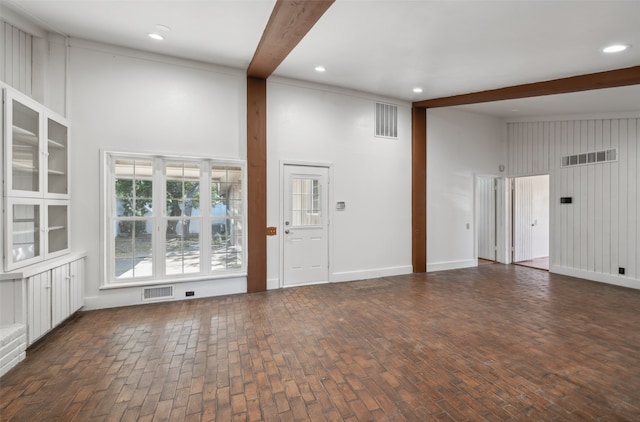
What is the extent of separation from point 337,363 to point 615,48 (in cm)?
482

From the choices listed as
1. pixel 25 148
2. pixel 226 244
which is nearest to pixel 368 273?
pixel 226 244

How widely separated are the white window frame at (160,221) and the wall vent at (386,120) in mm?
2755

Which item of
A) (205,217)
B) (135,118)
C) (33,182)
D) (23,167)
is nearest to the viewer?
(23,167)

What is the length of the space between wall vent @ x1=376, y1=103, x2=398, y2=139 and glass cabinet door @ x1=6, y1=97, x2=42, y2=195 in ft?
16.1

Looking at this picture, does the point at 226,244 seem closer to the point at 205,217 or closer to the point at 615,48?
the point at 205,217

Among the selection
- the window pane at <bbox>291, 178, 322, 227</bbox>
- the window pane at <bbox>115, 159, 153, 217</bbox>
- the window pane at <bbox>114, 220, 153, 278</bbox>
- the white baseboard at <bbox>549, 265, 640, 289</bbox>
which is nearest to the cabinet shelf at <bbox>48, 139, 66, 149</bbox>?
the window pane at <bbox>115, 159, 153, 217</bbox>

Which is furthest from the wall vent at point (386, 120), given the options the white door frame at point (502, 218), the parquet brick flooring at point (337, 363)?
the parquet brick flooring at point (337, 363)

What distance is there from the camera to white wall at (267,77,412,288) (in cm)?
480

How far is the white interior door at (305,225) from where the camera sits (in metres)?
4.90

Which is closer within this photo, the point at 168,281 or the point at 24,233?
the point at 24,233

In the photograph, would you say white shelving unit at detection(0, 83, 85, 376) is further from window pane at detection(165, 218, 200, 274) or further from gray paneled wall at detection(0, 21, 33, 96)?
window pane at detection(165, 218, 200, 274)

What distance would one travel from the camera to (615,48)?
136 inches

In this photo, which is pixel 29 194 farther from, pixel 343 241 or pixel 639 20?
pixel 639 20

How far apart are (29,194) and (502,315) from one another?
549 cm
